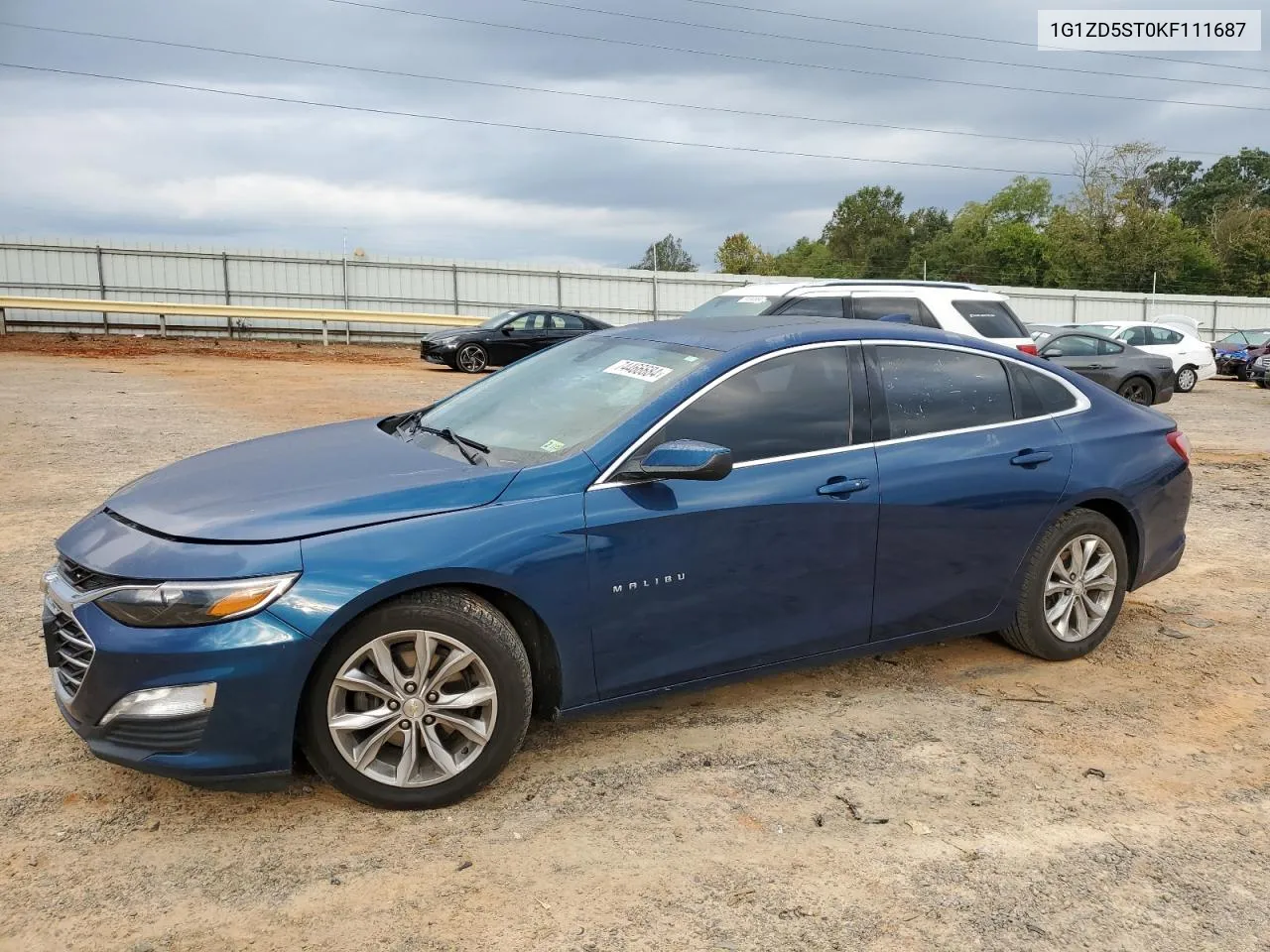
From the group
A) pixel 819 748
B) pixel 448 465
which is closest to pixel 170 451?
pixel 448 465

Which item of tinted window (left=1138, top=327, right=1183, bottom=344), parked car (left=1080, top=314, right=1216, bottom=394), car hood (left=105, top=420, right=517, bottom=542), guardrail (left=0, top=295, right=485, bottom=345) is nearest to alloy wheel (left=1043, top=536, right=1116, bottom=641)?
car hood (left=105, top=420, right=517, bottom=542)

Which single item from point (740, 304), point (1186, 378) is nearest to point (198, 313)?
point (740, 304)

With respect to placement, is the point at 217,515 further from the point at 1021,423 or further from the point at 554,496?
the point at 1021,423

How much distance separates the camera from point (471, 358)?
837 inches

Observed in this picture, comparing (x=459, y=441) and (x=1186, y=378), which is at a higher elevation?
(x=459, y=441)

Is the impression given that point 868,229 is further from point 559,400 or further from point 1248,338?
point 559,400

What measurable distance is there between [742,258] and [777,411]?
83.6 metres

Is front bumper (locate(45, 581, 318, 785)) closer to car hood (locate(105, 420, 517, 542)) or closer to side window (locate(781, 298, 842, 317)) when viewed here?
car hood (locate(105, 420, 517, 542))

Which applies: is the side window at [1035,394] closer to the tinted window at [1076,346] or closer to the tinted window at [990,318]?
the tinted window at [990,318]

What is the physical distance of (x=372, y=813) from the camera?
3.34 metres

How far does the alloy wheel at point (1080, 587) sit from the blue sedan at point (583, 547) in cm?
2

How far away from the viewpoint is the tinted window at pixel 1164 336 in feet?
72.7

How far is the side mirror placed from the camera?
11.5ft

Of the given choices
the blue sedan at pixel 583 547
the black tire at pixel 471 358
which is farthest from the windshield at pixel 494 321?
the blue sedan at pixel 583 547
